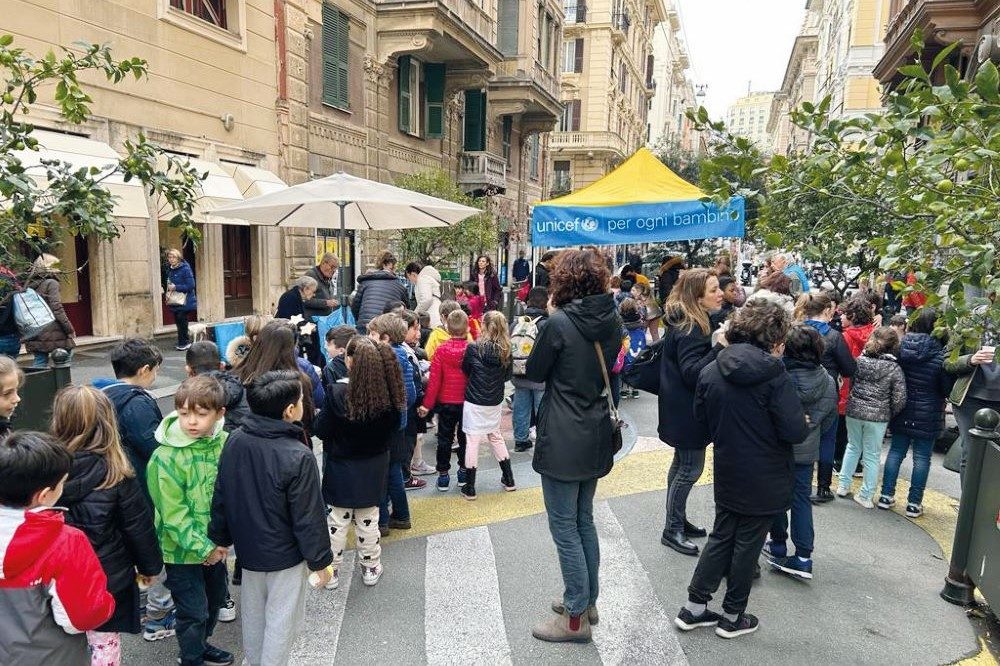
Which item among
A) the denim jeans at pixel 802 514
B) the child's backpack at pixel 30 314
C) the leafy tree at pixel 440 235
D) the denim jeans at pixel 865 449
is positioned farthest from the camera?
the leafy tree at pixel 440 235

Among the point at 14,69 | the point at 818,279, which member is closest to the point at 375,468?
the point at 14,69

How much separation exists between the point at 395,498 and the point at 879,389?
4028 mm

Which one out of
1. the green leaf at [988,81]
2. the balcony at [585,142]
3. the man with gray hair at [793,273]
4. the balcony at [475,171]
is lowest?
the man with gray hair at [793,273]

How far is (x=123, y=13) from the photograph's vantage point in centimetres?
1028

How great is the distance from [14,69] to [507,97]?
2229 cm

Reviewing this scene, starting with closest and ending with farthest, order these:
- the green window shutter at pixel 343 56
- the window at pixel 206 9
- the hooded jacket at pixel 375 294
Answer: the hooded jacket at pixel 375 294
the window at pixel 206 9
the green window shutter at pixel 343 56

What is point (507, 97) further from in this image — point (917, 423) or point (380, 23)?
point (917, 423)

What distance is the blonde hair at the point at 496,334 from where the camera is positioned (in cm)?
546

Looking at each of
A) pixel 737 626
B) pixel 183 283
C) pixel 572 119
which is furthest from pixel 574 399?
pixel 572 119

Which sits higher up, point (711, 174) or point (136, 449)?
point (711, 174)

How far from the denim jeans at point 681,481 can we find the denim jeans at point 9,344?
6.69m

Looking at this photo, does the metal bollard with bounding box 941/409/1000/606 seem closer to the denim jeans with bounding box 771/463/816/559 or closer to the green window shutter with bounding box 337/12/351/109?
the denim jeans with bounding box 771/463/816/559

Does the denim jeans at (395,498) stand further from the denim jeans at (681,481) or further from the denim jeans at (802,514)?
the denim jeans at (802,514)

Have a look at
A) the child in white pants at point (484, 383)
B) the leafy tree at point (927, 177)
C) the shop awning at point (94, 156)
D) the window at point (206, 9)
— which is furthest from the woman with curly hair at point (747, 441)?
the window at point (206, 9)
